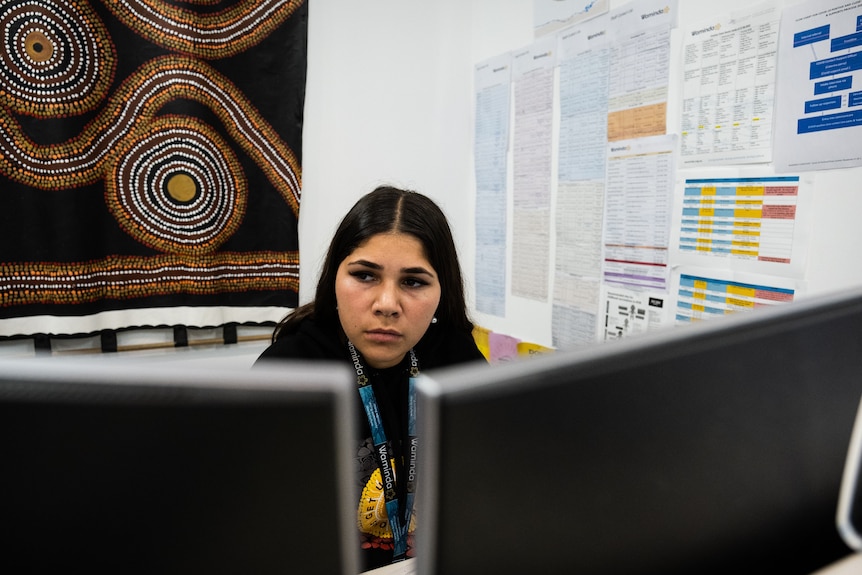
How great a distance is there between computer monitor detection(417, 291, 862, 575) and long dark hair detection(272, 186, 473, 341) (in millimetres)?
857

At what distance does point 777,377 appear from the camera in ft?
1.62

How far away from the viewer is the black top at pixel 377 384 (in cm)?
118

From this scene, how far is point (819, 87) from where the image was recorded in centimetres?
124

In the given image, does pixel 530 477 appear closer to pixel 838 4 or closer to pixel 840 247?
pixel 840 247

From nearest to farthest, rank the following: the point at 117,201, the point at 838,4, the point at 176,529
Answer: the point at 176,529 → the point at 838,4 → the point at 117,201

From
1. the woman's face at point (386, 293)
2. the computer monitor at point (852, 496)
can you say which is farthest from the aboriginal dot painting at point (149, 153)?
→ the computer monitor at point (852, 496)

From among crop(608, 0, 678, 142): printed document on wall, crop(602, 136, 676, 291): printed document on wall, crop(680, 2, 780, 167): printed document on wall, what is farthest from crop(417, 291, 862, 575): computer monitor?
crop(608, 0, 678, 142): printed document on wall

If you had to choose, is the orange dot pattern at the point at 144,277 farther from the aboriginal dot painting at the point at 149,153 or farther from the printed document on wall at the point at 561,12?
the printed document on wall at the point at 561,12

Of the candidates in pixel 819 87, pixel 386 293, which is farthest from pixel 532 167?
pixel 386 293

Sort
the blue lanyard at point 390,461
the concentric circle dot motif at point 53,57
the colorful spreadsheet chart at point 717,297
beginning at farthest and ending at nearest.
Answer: the concentric circle dot motif at point 53,57, the colorful spreadsheet chart at point 717,297, the blue lanyard at point 390,461

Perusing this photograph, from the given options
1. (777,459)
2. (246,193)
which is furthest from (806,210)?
(246,193)

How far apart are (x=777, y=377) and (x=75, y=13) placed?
7.00 ft

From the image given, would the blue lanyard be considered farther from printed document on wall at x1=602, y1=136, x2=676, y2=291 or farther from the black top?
printed document on wall at x1=602, y1=136, x2=676, y2=291

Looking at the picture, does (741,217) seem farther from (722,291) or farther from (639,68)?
(639,68)
